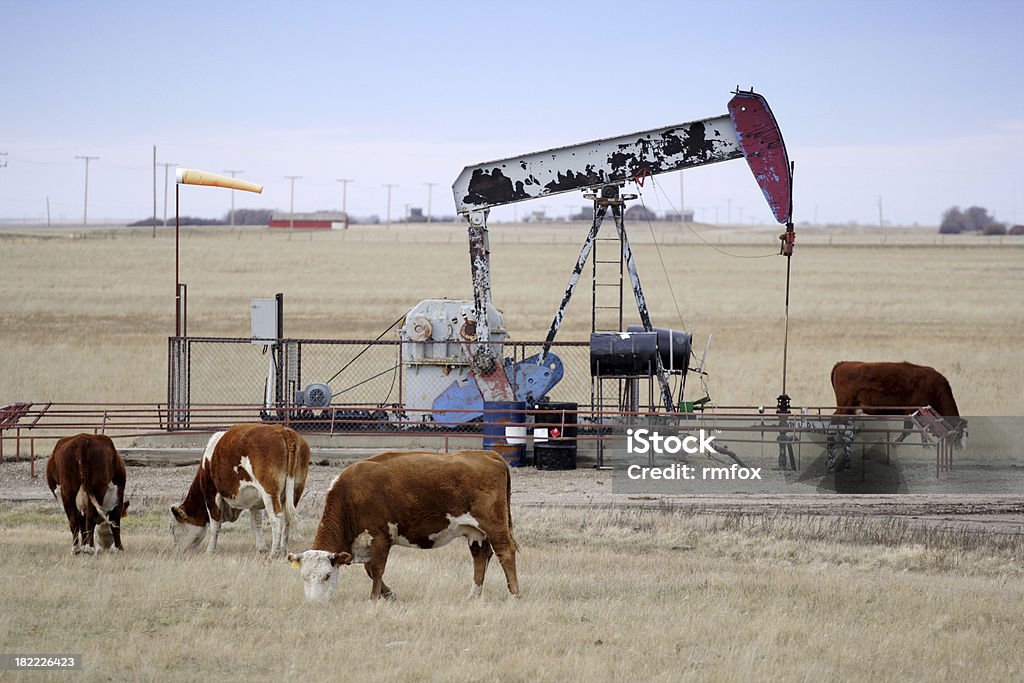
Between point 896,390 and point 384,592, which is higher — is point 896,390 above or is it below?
above

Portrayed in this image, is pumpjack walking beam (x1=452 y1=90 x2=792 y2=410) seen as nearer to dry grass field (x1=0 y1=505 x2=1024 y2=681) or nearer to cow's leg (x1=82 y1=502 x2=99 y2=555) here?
dry grass field (x1=0 y1=505 x2=1024 y2=681)

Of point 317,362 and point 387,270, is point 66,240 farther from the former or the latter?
point 317,362

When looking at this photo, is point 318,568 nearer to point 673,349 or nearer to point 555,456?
point 555,456

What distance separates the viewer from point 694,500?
15.1 m

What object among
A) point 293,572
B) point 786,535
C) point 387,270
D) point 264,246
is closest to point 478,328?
point 786,535

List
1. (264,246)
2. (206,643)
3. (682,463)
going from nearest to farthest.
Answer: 1. (206,643)
2. (682,463)
3. (264,246)

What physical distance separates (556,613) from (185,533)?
3973 mm

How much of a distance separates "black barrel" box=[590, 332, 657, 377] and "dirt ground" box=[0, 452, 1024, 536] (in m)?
1.62

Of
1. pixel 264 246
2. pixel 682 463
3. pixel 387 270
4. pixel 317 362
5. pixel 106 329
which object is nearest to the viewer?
pixel 682 463

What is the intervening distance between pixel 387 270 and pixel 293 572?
54857 millimetres

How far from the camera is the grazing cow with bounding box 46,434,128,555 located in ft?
35.6

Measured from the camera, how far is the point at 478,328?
18.1 meters

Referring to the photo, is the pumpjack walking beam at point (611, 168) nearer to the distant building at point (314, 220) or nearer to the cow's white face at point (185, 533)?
the cow's white face at point (185, 533)

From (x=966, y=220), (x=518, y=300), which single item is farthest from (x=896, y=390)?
(x=966, y=220)
